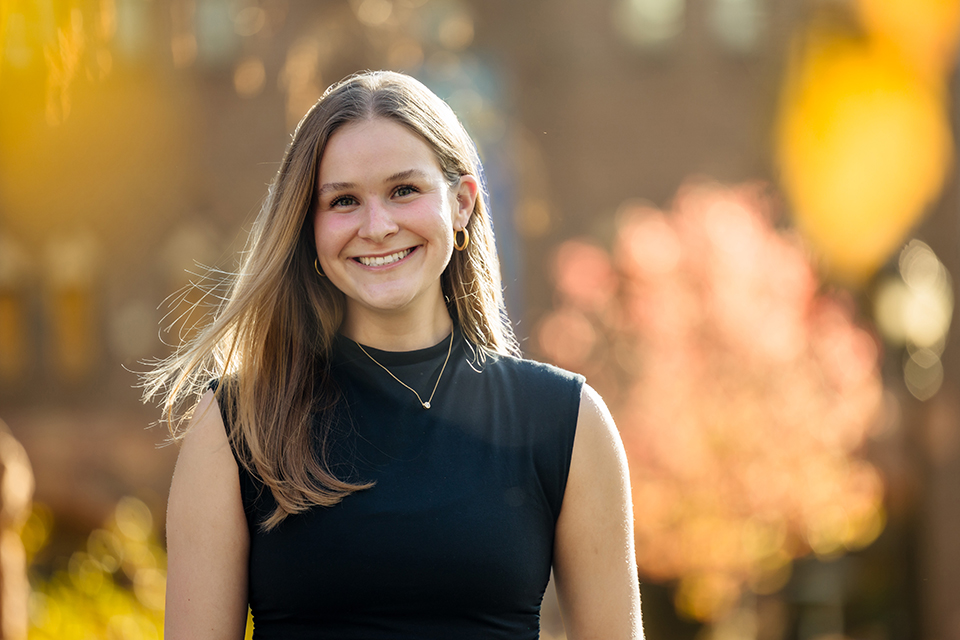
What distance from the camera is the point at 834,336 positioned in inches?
228

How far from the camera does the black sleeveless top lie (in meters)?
1.48

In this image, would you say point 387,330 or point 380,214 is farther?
point 387,330

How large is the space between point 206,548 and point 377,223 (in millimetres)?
633

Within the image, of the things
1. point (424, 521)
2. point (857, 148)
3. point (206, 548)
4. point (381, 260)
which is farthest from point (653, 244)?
point (206, 548)

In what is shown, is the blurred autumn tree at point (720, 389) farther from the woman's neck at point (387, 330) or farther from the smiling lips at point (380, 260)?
the smiling lips at point (380, 260)

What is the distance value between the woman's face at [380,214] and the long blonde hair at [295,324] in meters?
0.03

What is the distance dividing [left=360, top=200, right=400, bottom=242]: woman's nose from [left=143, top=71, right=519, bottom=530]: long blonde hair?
0.44ft

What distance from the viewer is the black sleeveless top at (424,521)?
1.48m

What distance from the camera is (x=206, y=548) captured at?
1.51 metres

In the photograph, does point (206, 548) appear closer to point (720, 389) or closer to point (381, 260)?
point (381, 260)

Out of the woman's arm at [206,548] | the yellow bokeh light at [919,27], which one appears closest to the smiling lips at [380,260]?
the woman's arm at [206,548]

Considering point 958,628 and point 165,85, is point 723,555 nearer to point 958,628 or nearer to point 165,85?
point 958,628

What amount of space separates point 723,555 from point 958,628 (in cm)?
189

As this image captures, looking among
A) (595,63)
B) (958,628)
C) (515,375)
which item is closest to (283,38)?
(595,63)
